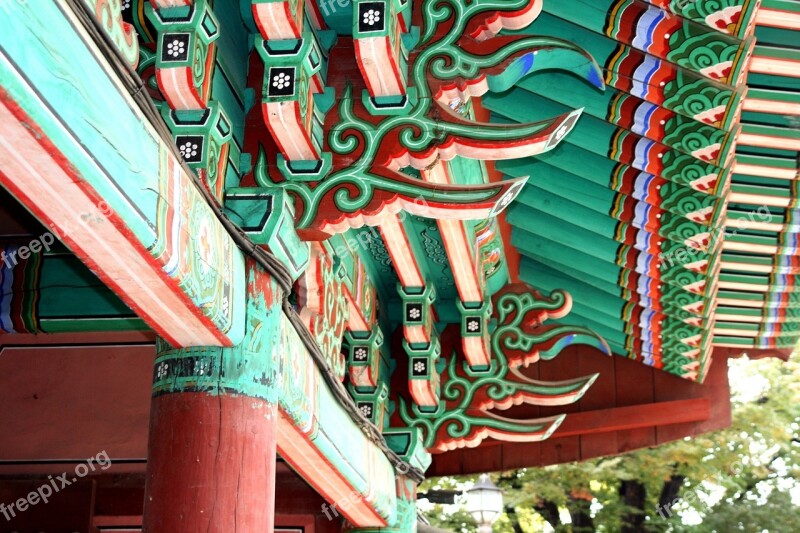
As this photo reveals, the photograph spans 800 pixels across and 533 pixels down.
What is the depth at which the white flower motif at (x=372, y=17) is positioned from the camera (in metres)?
2.98

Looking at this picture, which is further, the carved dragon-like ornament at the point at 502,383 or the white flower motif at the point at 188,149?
the carved dragon-like ornament at the point at 502,383

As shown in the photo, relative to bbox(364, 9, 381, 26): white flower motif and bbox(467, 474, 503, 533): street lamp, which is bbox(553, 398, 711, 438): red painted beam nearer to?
bbox(467, 474, 503, 533): street lamp

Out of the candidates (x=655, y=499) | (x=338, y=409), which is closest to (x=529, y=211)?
(x=338, y=409)

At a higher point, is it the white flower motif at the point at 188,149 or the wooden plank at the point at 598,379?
the wooden plank at the point at 598,379

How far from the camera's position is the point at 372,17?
2.99 m

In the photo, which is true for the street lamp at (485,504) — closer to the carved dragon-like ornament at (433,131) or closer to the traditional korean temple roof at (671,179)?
the traditional korean temple roof at (671,179)

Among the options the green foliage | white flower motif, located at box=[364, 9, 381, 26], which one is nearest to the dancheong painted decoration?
white flower motif, located at box=[364, 9, 381, 26]

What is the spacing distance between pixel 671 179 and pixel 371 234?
4.14ft

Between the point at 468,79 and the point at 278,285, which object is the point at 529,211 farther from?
the point at 278,285

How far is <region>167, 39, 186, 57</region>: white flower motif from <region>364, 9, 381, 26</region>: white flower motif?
0.51 metres

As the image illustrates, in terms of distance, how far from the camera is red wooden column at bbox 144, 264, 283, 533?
8.54ft

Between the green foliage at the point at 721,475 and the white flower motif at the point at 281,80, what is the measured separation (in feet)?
29.3

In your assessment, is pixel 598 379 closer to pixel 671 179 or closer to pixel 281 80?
pixel 671 179

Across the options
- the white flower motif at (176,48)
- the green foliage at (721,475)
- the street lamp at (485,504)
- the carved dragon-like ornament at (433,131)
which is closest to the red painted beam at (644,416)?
the street lamp at (485,504)
